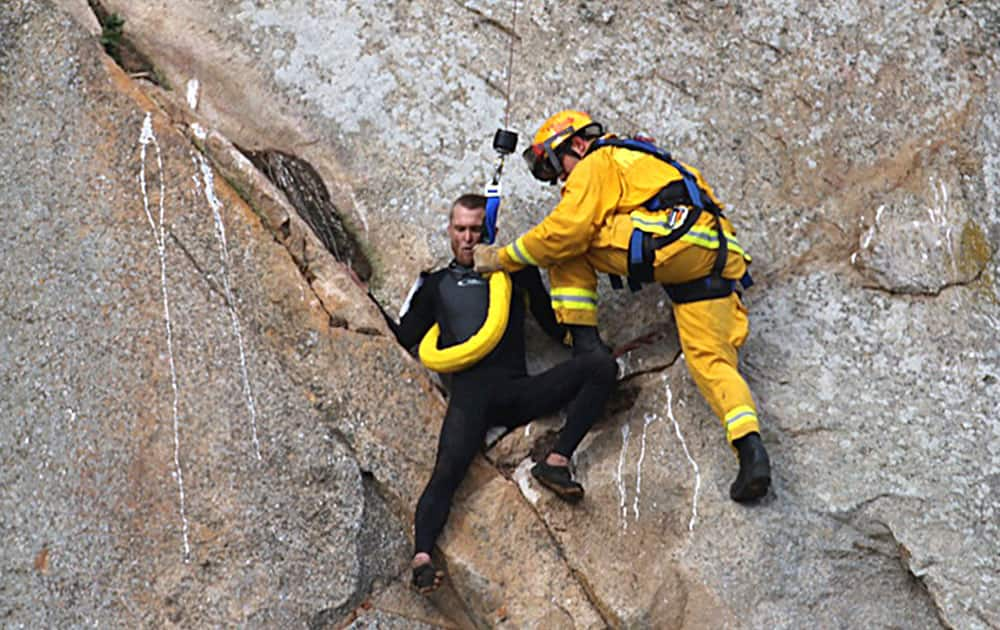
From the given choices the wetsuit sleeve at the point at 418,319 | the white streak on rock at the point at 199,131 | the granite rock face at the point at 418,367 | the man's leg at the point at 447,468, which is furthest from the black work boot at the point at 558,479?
the white streak on rock at the point at 199,131

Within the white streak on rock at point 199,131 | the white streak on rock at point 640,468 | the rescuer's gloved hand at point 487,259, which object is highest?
the white streak on rock at point 199,131

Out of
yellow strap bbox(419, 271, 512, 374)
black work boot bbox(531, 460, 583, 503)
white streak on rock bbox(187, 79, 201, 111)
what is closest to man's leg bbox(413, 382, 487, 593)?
yellow strap bbox(419, 271, 512, 374)

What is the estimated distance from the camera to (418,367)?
6949mm

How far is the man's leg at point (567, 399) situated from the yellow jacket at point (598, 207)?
1.65ft

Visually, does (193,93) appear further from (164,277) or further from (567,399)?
(567,399)

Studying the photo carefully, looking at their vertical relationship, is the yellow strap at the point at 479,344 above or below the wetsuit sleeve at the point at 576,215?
below

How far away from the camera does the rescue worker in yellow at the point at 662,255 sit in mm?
6430

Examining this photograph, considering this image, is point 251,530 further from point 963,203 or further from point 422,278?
point 963,203

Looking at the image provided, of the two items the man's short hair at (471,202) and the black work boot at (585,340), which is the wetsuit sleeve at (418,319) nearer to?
the man's short hair at (471,202)

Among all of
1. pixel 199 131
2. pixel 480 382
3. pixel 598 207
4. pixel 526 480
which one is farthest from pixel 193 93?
pixel 526 480

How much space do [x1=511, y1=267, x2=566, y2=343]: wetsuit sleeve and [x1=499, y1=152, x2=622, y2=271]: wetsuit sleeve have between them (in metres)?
0.25

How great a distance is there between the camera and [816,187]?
733 centimetres

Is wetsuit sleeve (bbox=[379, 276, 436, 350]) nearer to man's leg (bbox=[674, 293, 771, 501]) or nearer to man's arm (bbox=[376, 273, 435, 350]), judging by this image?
man's arm (bbox=[376, 273, 435, 350])

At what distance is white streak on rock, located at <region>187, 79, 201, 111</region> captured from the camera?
7.68 metres
